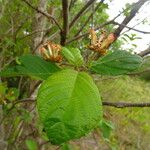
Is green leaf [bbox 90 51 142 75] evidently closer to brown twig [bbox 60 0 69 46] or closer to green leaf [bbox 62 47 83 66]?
green leaf [bbox 62 47 83 66]

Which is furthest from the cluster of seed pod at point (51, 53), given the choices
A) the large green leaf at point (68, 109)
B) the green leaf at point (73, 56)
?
the large green leaf at point (68, 109)

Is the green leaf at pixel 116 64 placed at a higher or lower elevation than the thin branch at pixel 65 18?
lower

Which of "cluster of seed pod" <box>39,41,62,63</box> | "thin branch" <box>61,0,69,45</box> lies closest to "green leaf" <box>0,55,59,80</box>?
"cluster of seed pod" <box>39,41,62,63</box>

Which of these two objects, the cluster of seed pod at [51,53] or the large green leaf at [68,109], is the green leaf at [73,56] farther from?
the large green leaf at [68,109]

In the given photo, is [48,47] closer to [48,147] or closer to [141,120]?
[48,147]

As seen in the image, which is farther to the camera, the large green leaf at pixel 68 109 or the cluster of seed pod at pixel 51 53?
the cluster of seed pod at pixel 51 53

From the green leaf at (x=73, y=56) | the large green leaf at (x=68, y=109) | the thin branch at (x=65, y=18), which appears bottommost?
the large green leaf at (x=68, y=109)
